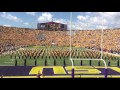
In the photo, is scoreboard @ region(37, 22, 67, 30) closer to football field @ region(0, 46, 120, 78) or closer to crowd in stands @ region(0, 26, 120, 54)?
crowd in stands @ region(0, 26, 120, 54)

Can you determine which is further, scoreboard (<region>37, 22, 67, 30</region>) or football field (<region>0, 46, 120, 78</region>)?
scoreboard (<region>37, 22, 67, 30</region>)

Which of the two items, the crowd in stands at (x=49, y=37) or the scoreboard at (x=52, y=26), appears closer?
the crowd in stands at (x=49, y=37)

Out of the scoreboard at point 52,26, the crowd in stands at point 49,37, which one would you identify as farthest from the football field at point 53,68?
the scoreboard at point 52,26

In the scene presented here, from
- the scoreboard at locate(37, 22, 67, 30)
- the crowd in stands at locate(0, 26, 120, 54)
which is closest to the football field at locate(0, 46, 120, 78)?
the crowd in stands at locate(0, 26, 120, 54)

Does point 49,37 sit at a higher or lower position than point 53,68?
higher

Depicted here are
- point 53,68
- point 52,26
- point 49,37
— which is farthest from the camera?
point 52,26

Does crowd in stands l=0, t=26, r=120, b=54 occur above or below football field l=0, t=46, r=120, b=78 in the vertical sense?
above

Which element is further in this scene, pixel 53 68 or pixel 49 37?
pixel 49 37

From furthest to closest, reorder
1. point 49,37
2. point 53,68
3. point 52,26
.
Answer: point 52,26, point 49,37, point 53,68

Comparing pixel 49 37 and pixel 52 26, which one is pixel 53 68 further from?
pixel 52 26

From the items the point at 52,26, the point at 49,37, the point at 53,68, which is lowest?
the point at 53,68

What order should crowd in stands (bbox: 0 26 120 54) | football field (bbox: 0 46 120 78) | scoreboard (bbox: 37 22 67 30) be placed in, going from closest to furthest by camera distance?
1. football field (bbox: 0 46 120 78)
2. crowd in stands (bbox: 0 26 120 54)
3. scoreboard (bbox: 37 22 67 30)

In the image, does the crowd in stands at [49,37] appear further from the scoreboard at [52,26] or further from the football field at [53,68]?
the football field at [53,68]

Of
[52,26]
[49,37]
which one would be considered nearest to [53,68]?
[49,37]
